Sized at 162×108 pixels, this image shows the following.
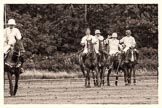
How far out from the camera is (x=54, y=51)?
43375mm

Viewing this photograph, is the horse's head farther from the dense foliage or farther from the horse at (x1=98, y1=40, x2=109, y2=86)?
the dense foliage

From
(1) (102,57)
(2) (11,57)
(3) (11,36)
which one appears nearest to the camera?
(2) (11,57)

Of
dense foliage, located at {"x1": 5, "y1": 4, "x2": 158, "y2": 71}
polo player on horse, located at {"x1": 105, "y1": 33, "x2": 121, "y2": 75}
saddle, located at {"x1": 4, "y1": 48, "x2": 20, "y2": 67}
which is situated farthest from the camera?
dense foliage, located at {"x1": 5, "y1": 4, "x2": 158, "y2": 71}

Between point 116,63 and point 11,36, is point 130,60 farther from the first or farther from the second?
point 11,36

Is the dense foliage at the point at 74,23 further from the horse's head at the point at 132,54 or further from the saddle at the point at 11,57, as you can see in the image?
the saddle at the point at 11,57

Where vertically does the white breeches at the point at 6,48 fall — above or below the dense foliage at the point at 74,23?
below

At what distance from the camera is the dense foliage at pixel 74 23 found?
43.2 metres

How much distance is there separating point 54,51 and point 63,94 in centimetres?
1406

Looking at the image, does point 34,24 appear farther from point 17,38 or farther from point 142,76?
point 17,38

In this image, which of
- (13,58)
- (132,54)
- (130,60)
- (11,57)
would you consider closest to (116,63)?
(130,60)

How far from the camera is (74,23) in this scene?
1779 inches

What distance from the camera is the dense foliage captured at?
43.2 m

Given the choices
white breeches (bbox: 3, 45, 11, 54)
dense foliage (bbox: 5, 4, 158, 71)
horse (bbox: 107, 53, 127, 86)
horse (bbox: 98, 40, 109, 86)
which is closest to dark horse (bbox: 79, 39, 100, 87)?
horse (bbox: 98, 40, 109, 86)

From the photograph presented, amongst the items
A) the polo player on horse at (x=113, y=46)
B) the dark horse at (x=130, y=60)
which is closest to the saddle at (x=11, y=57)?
the polo player on horse at (x=113, y=46)
